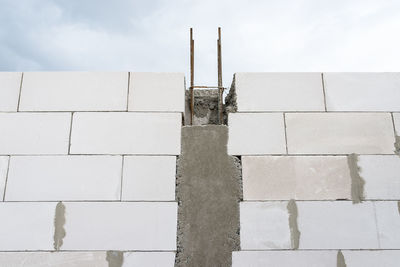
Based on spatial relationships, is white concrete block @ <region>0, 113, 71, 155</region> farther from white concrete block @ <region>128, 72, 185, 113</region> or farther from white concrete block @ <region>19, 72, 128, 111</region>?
white concrete block @ <region>128, 72, 185, 113</region>

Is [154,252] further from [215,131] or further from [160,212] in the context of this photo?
[215,131]

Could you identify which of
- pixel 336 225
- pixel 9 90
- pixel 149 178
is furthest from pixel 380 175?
pixel 9 90

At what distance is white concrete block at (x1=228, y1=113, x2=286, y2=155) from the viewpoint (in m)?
2.95

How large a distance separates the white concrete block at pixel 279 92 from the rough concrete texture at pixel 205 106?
0.36 meters

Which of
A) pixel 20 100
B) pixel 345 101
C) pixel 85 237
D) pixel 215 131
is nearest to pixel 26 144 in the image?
pixel 20 100

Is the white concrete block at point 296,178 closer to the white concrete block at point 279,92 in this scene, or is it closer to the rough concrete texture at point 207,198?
the rough concrete texture at point 207,198

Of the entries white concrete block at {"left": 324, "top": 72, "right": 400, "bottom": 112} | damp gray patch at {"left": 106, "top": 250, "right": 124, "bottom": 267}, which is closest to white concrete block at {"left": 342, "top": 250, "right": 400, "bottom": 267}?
white concrete block at {"left": 324, "top": 72, "right": 400, "bottom": 112}

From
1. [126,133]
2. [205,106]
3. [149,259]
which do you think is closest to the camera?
[149,259]

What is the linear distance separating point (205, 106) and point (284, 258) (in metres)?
1.61

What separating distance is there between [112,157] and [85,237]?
71cm

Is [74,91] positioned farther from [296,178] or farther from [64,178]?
[296,178]

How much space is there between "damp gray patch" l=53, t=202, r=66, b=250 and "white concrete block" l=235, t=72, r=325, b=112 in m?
1.81

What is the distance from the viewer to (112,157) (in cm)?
291

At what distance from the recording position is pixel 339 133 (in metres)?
3.01
